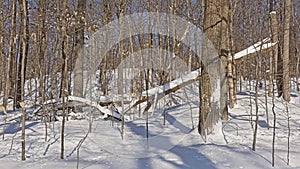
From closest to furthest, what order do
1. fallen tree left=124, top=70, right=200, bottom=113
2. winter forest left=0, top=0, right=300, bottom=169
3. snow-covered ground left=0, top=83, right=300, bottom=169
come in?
1. snow-covered ground left=0, top=83, right=300, bottom=169
2. winter forest left=0, top=0, right=300, bottom=169
3. fallen tree left=124, top=70, right=200, bottom=113

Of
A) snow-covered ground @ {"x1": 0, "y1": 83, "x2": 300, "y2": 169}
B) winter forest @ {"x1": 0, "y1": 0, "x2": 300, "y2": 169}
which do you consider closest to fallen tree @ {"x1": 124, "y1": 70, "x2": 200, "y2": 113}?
winter forest @ {"x1": 0, "y1": 0, "x2": 300, "y2": 169}

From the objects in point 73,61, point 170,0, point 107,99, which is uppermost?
point 170,0

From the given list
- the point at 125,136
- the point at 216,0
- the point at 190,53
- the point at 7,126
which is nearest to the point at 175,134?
the point at 125,136

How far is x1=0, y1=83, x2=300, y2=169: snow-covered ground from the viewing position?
3.28 meters

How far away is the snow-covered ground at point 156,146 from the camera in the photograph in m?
3.28

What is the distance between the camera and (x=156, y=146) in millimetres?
4129

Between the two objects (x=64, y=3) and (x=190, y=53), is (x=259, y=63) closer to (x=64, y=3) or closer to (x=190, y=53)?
(x=64, y=3)

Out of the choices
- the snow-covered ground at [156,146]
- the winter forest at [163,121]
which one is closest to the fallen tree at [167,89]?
the winter forest at [163,121]

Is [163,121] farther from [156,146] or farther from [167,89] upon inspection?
[156,146]

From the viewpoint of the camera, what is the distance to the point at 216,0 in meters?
4.69

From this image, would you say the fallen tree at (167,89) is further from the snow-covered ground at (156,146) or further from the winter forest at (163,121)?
the snow-covered ground at (156,146)

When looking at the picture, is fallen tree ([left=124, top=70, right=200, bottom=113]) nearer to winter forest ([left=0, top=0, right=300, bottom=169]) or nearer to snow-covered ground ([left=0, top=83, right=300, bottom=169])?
winter forest ([left=0, top=0, right=300, bottom=169])

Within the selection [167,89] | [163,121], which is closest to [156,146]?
[163,121]

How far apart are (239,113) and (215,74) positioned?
2.35 meters
